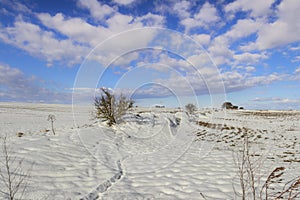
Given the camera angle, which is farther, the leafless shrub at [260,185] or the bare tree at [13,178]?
the bare tree at [13,178]

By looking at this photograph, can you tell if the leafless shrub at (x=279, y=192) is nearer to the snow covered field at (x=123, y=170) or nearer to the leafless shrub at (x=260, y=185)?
the leafless shrub at (x=260, y=185)

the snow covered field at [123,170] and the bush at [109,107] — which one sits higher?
the bush at [109,107]

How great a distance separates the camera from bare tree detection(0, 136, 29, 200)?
4190mm

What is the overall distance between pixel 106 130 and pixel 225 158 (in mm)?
6829

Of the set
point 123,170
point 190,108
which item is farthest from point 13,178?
point 190,108

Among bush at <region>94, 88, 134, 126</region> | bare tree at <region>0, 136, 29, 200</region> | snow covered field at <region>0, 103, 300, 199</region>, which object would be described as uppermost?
bush at <region>94, 88, 134, 126</region>

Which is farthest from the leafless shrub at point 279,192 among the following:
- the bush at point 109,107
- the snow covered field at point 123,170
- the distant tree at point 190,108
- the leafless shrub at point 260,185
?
the distant tree at point 190,108

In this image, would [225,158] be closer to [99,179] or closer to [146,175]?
[146,175]

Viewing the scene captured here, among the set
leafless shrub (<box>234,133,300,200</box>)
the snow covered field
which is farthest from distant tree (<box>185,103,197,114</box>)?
leafless shrub (<box>234,133,300,200</box>)

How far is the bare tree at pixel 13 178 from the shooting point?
4.19 meters

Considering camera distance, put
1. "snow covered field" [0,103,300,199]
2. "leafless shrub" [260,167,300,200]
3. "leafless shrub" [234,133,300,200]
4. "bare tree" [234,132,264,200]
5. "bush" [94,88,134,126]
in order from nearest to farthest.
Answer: "leafless shrub" [260,167,300,200] → "leafless shrub" [234,133,300,200] → "bare tree" [234,132,264,200] → "snow covered field" [0,103,300,199] → "bush" [94,88,134,126]

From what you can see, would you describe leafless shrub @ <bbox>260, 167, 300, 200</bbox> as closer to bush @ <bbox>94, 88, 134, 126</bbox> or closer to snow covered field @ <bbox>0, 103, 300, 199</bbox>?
snow covered field @ <bbox>0, 103, 300, 199</bbox>

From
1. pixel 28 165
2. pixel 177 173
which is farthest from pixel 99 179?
pixel 177 173

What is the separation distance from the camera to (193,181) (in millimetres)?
5836
